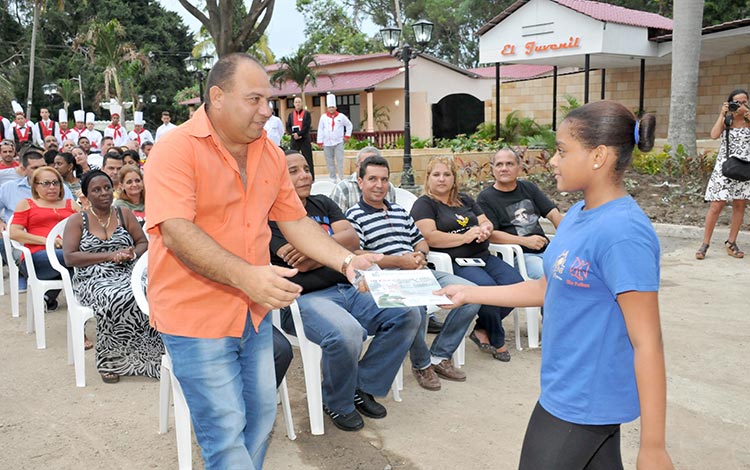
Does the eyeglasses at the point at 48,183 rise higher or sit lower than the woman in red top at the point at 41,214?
higher

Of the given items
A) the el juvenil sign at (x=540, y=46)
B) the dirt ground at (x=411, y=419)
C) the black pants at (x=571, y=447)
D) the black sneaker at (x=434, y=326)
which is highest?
the el juvenil sign at (x=540, y=46)

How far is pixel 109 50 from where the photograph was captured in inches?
1383

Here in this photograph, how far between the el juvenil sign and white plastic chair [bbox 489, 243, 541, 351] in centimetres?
1273

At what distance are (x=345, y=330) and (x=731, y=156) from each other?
5.66 m

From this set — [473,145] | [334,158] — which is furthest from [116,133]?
[473,145]

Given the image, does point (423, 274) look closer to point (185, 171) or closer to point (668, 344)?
point (185, 171)

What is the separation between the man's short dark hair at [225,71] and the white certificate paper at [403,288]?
3.16 feet

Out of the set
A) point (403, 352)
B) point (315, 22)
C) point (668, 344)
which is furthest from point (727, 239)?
point (315, 22)

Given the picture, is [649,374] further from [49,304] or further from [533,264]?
[49,304]

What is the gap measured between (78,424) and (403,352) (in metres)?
2.03

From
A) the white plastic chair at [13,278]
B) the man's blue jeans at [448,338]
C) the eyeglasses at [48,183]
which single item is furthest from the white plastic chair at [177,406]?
the white plastic chair at [13,278]

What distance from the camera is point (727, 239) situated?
8102 mm

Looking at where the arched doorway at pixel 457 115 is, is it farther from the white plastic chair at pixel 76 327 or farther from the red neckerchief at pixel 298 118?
the white plastic chair at pixel 76 327

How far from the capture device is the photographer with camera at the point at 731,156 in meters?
7.21
